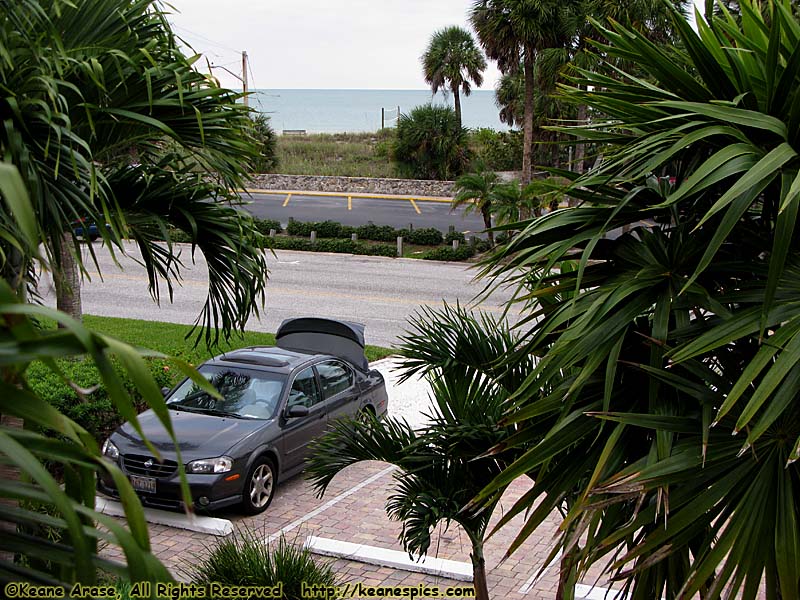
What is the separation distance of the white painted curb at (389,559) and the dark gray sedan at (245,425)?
1.09m

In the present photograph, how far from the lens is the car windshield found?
30.2 feet

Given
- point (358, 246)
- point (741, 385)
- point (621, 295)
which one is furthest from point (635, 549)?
point (358, 246)

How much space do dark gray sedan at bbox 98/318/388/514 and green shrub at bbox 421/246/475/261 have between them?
14.3 meters

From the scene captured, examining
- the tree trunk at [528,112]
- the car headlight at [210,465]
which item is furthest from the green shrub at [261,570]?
the tree trunk at [528,112]

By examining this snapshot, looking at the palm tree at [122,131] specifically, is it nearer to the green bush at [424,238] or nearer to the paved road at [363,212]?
the green bush at [424,238]

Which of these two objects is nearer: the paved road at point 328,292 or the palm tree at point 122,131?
the palm tree at point 122,131

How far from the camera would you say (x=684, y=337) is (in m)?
3.74

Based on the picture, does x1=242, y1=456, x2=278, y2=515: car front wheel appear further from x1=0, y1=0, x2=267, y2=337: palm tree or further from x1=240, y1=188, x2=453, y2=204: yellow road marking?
x1=240, y1=188, x2=453, y2=204: yellow road marking

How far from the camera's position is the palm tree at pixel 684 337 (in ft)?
10.8

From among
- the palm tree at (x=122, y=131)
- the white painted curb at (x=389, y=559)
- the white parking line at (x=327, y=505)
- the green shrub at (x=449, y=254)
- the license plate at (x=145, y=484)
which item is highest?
the palm tree at (x=122, y=131)

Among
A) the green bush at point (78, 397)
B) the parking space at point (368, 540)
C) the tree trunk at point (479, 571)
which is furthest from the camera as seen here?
the green bush at point (78, 397)

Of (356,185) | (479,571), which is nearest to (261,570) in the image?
(479,571)

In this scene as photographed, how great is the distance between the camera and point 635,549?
134 inches

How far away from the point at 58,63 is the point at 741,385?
12.3 ft
